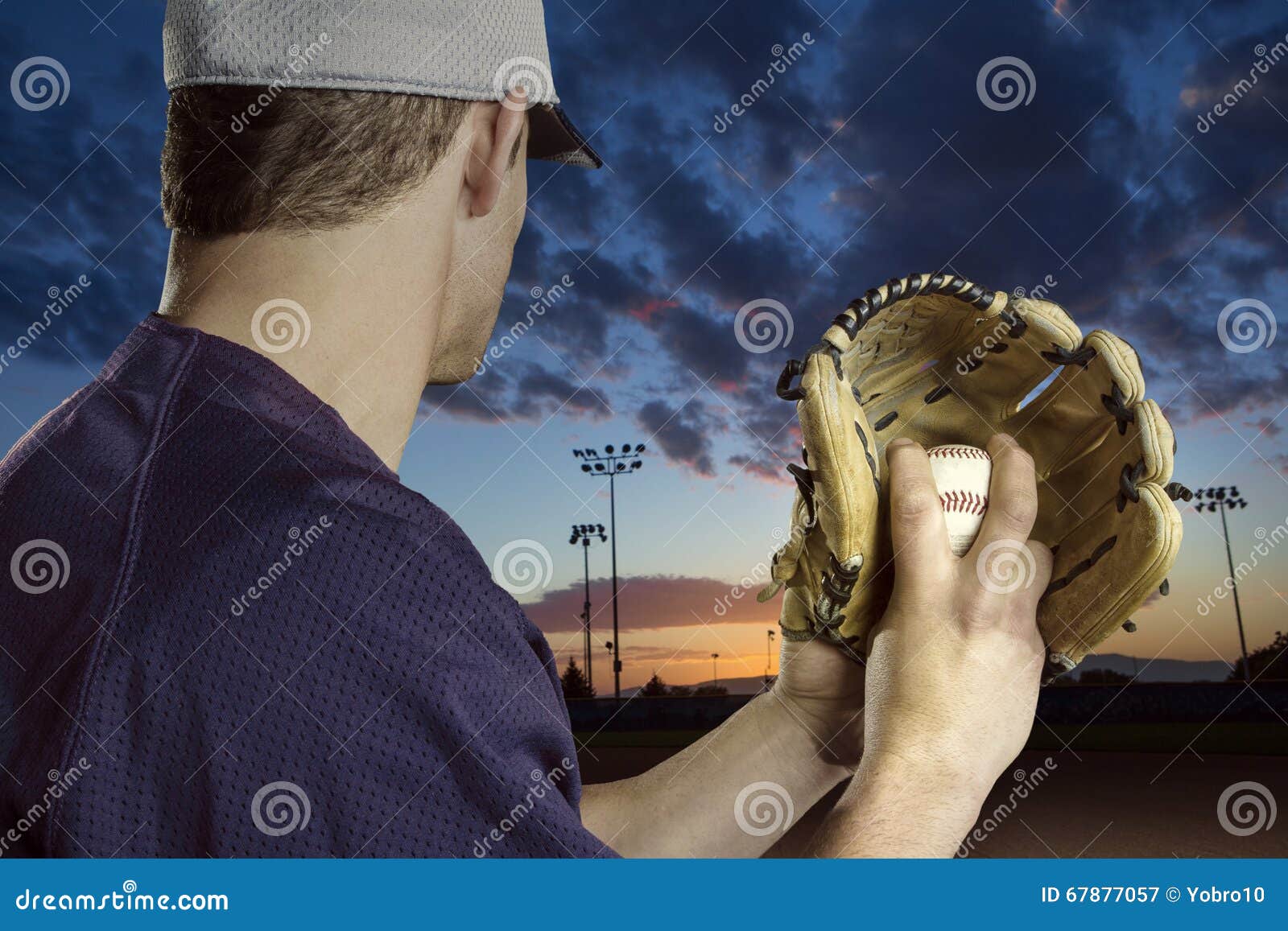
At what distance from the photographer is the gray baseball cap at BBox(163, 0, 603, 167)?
1.46 metres

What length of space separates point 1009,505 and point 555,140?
1365mm

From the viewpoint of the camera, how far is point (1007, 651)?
2055mm

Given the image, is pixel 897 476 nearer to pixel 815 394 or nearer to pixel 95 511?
pixel 815 394

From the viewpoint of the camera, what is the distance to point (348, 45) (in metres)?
1.46

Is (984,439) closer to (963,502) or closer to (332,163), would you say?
(963,502)

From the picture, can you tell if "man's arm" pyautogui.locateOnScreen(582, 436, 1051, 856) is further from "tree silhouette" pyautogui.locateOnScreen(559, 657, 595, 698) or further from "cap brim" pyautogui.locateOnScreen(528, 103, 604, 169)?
"tree silhouette" pyautogui.locateOnScreen(559, 657, 595, 698)

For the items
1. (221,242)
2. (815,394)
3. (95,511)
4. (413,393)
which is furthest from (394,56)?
(815,394)

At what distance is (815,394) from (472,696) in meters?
1.44

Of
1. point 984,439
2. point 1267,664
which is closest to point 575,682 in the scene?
point 1267,664

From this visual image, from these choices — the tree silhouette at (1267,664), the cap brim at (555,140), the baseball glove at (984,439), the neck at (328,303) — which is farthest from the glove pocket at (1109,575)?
the tree silhouette at (1267,664)

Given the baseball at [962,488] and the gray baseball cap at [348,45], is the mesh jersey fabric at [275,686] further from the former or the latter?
the baseball at [962,488]

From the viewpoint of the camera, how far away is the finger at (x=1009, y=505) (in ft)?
7.28

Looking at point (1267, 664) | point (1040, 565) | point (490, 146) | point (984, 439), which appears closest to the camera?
point (490, 146)

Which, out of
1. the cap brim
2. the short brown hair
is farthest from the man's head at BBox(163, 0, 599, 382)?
the cap brim
